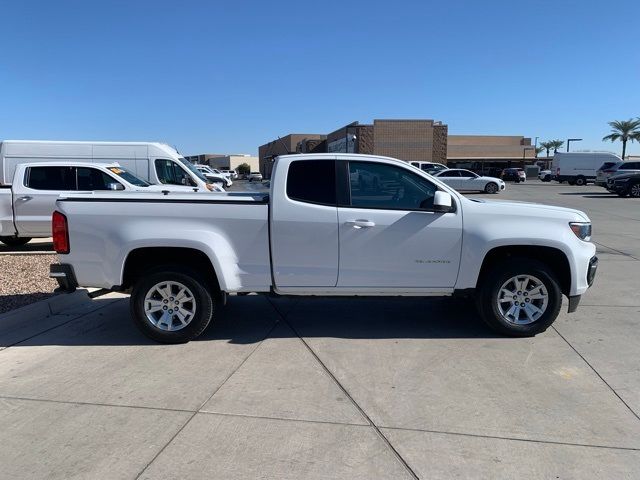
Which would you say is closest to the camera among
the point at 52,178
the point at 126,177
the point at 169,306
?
the point at 169,306

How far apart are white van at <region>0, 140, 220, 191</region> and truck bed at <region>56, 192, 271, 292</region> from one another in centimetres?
826

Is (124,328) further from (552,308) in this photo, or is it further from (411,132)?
(411,132)

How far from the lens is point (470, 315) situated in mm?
6324

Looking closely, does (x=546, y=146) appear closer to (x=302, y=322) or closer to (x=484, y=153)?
(x=484, y=153)

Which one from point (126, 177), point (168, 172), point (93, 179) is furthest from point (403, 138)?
point (93, 179)

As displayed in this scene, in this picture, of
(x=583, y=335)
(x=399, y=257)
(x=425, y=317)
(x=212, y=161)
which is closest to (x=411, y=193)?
(x=399, y=257)

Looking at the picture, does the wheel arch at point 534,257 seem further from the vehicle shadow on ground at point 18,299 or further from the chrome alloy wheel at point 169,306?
the vehicle shadow on ground at point 18,299

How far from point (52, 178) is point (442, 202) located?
884cm

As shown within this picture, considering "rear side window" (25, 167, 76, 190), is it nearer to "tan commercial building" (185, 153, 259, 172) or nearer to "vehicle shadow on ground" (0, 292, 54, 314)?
"vehicle shadow on ground" (0, 292, 54, 314)

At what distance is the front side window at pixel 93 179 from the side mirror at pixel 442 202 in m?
7.82

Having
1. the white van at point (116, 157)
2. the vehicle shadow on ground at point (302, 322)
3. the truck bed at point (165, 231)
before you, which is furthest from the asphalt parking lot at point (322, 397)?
the white van at point (116, 157)

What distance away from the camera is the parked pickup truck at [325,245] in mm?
5191

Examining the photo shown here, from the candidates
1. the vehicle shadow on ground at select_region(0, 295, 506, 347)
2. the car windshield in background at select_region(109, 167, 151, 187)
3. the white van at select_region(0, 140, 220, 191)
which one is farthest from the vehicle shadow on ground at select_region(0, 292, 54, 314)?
the white van at select_region(0, 140, 220, 191)

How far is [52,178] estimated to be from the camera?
1070 cm
